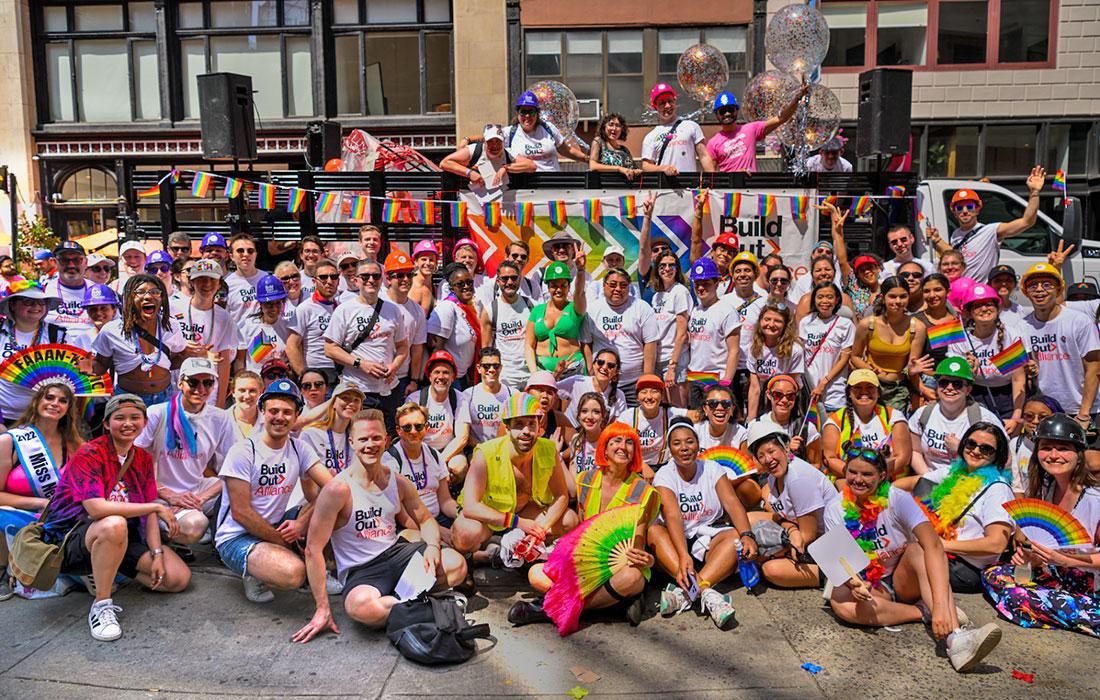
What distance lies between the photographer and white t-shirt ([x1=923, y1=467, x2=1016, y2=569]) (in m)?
4.98

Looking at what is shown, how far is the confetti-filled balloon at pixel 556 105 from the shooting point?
417 inches

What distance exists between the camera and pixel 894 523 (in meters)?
4.90

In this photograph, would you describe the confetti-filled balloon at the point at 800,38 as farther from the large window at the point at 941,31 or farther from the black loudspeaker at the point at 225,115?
the large window at the point at 941,31

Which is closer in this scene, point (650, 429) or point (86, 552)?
point (86, 552)

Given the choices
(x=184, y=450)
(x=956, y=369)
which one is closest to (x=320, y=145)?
(x=184, y=450)

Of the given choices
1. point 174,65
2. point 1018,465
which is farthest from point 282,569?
point 174,65

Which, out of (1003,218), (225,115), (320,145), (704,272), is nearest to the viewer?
(704,272)

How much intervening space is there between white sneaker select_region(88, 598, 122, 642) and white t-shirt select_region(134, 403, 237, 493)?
1.04m

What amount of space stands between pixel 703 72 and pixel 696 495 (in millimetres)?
6894

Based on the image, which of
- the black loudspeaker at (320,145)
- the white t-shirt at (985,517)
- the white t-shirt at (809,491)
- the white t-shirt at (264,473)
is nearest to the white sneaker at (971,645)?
the white t-shirt at (985,517)

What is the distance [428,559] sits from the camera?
16.0 ft

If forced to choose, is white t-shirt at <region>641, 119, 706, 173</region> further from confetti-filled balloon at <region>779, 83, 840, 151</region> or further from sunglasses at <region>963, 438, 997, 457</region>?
sunglasses at <region>963, 438, 997, 457</region>

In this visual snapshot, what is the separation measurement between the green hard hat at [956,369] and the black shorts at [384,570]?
141 inches

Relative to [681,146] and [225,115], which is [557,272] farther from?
[225,115]
